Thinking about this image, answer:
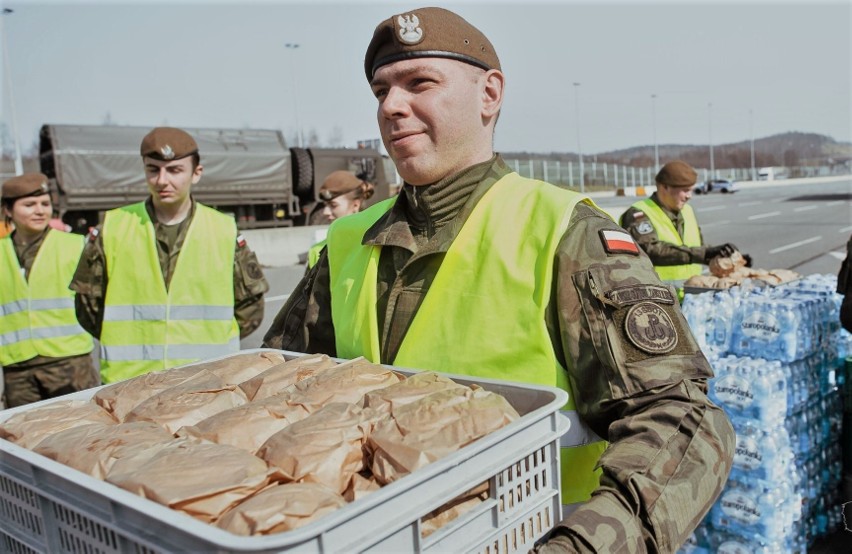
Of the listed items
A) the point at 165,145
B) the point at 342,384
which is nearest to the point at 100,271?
the point at 165,145

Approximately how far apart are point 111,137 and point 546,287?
61.8ft

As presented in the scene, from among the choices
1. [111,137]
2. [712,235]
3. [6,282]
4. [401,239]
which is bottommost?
[712,235]

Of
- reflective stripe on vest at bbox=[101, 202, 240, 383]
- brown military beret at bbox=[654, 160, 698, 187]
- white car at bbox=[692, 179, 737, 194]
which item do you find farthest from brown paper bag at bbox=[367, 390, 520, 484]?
white car at bbox=[692, 179, 737, 194]

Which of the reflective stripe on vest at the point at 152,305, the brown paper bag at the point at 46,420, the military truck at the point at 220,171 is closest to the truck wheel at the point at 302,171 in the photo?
the military truck at the point at 220,171

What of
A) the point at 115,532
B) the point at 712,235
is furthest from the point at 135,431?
the point at 712,235

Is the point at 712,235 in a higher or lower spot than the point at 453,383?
lower

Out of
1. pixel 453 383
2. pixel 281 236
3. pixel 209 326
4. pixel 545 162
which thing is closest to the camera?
pixel 453 383

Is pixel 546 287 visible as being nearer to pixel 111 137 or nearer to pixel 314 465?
pixel 314 465

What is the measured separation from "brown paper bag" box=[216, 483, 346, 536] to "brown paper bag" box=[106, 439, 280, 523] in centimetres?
3

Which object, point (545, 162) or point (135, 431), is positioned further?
point (545, 162)

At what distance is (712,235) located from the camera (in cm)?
1967

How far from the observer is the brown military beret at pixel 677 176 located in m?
6.21

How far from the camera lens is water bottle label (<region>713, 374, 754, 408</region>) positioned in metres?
3.83

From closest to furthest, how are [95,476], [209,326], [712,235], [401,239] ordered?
[95,476], [401,239], [209,326], [712,235]
